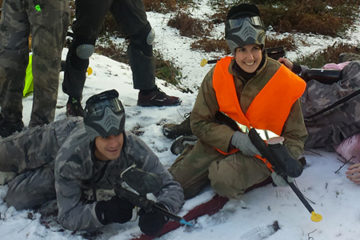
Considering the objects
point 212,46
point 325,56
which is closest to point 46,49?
point 212,46

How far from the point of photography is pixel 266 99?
268 centimetres

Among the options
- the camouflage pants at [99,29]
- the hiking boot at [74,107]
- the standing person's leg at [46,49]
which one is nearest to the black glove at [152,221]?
the standing person's leg at [46,49]

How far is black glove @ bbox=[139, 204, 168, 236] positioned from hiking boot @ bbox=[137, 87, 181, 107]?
2211mm

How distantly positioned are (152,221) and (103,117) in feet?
2.25

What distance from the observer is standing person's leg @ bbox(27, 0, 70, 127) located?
9.75ft

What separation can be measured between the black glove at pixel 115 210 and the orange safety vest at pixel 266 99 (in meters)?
1.04

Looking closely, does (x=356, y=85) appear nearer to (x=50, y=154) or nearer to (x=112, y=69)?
(x=50, y=154)

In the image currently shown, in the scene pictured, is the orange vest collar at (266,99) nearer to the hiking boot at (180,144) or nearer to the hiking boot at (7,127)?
the hiking boot at (180,144)

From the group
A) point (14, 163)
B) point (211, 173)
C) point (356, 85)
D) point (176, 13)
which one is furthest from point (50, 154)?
point (176, 13)

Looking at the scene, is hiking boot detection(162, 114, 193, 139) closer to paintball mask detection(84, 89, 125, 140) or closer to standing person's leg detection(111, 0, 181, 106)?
standing person's leg detection(111, 0, 181, 106)

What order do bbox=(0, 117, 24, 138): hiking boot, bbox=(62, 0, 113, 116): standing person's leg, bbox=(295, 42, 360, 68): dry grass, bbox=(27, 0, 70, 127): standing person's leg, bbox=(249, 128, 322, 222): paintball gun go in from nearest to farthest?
bbox=(249, 128, 322, 222): paintball gun → bbox=(27, 0, 70, 127): standing person's leg → bbox=(0, 117, 24, 138): hiking boot → bbox=(62, 0, 113, 116): standing person's leg → bbox=(295, 42, 360, 68): dry grass

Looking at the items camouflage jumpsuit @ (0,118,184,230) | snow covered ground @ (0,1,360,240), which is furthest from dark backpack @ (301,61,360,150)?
camouflage jumpsuit @ (0,118,184,230)

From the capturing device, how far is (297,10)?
8250mm

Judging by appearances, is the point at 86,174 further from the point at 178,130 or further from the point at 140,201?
the point at 178,130
